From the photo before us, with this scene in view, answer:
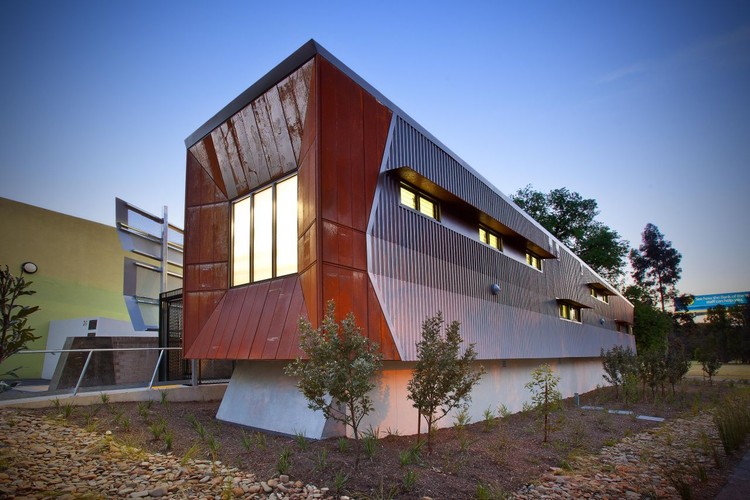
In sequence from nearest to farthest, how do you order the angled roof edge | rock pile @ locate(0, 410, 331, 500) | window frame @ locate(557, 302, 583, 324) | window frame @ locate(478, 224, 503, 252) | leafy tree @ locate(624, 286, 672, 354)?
rock pile @ locate(0, 410, 331, 500), the angled roof edge, window frame @ locate(478, 224, 503, 252), window frame @ locate(557, 302, 583, 324), leafy tree @ locate(624, 286, 672, 354)

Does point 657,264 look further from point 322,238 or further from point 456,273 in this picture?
point 322,238

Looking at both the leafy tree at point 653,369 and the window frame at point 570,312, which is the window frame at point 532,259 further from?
the leafy tree at point 653,369

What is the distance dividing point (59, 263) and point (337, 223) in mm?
17571

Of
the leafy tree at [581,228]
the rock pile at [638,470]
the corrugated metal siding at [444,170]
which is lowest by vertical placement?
the rock pile at [638,470]

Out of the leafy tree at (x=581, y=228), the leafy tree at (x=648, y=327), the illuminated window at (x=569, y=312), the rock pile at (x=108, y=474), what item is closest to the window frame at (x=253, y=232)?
the rock pile at (x=108, y=474)

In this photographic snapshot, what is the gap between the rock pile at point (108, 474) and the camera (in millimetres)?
4891

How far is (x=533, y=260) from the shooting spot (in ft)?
57.3

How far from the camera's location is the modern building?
25.8 ft

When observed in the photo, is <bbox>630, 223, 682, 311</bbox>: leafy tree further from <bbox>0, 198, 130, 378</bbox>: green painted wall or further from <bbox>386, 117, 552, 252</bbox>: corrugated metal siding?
<bbox>0, 198, 130, 378</bbox>: green painted wall

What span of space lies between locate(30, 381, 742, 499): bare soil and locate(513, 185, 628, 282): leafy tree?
30599mm

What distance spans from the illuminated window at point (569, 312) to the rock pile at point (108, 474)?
16843 mm

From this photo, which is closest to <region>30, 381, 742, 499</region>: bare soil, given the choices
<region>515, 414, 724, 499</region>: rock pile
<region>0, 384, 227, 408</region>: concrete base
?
<region>515, 414, 724, 499</region>: rock pile

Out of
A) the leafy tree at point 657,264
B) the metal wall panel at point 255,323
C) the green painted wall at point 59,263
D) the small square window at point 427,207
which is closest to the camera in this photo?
the metal wall panel at point 255,323

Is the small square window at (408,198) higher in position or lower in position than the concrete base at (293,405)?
higher
